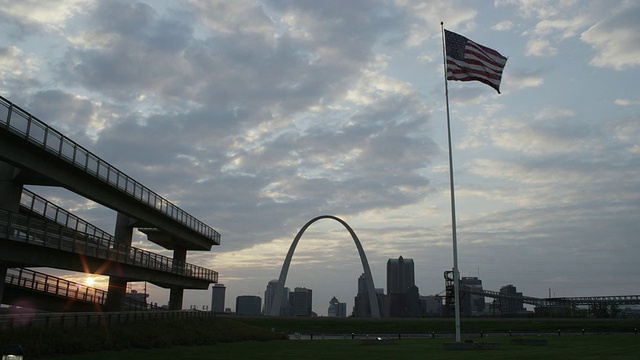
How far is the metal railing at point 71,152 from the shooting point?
29562mm

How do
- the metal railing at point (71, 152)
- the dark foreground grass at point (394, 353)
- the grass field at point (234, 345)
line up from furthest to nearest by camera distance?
1. the metal railing at point (71, 152)
2. the grass field at point (234, 345)
3. the dark foreground grass at point (394, 353)

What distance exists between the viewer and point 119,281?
51.8 metres

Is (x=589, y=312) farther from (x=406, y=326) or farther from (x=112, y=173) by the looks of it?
(x=112, y=173)

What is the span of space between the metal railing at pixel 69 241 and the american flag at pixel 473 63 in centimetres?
2593

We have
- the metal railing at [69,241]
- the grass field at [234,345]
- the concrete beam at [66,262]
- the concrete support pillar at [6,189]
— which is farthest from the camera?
the concrete support pillar at [6,189]

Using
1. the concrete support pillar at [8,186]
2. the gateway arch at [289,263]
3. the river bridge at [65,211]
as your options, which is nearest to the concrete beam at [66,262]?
the river bridge at [65,211]

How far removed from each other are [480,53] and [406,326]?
56.3m

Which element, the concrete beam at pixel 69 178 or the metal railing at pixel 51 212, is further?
the metal railing at pixel 51 212

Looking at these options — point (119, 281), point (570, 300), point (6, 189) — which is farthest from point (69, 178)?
point (570, 300)

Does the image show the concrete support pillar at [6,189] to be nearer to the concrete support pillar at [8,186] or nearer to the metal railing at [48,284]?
the concrete support pillar at [8,186]

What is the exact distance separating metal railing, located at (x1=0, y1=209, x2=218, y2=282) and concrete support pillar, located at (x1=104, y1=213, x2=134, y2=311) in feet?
10.2

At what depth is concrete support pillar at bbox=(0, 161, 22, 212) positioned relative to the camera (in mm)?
33656

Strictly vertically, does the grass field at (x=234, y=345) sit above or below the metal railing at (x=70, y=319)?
below

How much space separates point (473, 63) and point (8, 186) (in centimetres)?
2921
